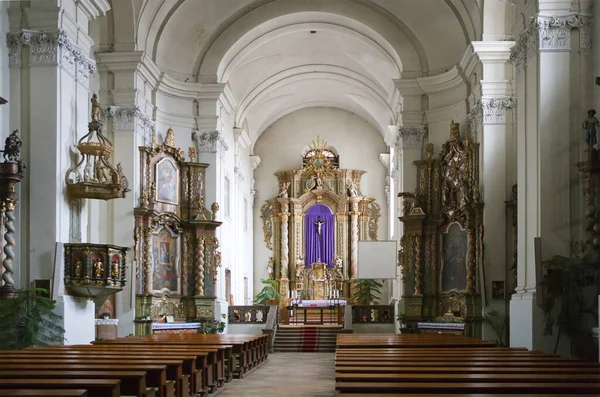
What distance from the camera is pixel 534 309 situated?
12617mm

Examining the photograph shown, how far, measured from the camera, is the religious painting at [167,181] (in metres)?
21.3

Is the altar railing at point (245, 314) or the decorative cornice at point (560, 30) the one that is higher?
the decorative cornice at point (560, 30)

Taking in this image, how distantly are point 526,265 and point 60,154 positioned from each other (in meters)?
7.69

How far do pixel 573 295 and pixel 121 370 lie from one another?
22.2ft

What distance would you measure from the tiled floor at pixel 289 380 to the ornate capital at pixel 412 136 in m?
6.41

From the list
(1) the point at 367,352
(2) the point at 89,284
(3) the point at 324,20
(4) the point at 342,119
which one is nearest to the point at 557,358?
(1) the point at 367,352

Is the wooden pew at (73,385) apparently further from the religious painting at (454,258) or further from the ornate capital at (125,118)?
the religious painting at (454,258)

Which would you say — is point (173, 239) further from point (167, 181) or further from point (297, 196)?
point (297, 196)

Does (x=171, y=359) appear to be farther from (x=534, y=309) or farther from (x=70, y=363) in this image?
(x=534, y=309)

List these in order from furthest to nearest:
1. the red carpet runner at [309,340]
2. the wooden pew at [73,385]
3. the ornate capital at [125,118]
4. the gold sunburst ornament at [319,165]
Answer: the gold sunburst ornament at [319,165], the red carpet runner at [309,340], the ornate capital at [125,118], the wooden pew at [73,385]

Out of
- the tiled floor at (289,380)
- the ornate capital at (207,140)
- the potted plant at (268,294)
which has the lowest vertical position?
the tiled floor at (289,380)

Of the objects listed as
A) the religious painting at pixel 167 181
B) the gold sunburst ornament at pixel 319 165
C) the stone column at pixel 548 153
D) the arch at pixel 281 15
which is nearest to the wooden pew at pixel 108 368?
the stone column at pixel 548 153

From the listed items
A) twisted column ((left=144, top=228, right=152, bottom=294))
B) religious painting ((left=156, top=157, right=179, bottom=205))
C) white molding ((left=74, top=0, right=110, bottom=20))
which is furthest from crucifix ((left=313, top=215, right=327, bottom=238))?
white molding ((left=74, top=0, right=110, bottom=20))

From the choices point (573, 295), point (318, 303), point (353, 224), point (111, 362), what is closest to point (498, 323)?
point (573, 295)
